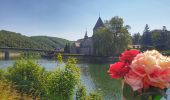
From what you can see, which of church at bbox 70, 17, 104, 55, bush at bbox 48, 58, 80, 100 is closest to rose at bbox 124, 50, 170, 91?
bush at bbox 48, 58, 80, 100

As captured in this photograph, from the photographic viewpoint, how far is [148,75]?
218 cm

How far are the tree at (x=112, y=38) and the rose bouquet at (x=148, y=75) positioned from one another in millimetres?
61915

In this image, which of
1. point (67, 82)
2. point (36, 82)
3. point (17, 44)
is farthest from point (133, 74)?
point (17, 44)

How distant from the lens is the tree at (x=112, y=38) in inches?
2549

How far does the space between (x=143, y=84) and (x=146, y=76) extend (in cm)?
5

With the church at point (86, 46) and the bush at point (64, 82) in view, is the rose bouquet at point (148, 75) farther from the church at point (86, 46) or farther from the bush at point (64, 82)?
the church at point (86, 46)

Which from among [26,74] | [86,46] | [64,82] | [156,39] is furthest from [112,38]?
[64,82]

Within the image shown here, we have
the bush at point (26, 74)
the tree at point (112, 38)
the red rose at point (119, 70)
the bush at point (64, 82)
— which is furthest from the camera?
the tree at point (112, 38)

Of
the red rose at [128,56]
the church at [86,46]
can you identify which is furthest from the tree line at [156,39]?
the red rose at [128,56]

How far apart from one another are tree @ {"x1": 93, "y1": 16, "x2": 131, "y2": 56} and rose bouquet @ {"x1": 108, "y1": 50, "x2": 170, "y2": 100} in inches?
2438

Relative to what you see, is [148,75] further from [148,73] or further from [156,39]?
[156,39]

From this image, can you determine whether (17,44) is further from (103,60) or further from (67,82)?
(67,82)

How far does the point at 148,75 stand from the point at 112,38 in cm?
6435

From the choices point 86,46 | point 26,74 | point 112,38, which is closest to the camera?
point 26,74
